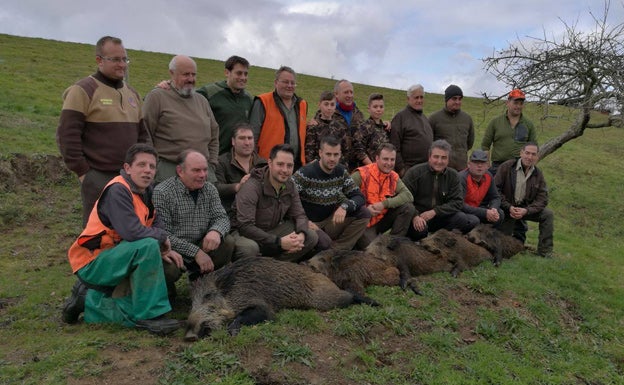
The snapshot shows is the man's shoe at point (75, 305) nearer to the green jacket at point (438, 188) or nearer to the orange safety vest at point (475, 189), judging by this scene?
the green jacket at point (438, 188)

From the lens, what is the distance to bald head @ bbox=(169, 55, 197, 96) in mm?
5688

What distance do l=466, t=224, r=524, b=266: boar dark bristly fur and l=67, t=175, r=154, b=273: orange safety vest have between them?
199 inches

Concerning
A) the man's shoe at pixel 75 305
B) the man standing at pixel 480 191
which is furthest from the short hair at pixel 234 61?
the man standing at pixel 480 191

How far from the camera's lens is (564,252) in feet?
29.3

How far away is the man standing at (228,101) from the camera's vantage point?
6457 millimetres

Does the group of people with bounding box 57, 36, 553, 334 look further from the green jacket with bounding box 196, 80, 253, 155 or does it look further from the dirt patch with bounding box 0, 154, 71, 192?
the dirt patch with bounding box 0, 154, 71, 192

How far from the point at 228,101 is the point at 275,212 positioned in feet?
5.66

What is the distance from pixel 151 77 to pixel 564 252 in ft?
74.3

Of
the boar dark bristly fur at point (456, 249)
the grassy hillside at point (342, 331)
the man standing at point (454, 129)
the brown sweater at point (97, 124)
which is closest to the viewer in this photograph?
the grassy hillside at point (342, 331)

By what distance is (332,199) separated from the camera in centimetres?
656

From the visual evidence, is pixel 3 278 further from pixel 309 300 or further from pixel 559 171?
pixel 559 171

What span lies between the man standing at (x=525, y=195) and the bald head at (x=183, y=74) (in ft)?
17.4

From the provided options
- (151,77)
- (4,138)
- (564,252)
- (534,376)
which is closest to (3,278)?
(4,138)

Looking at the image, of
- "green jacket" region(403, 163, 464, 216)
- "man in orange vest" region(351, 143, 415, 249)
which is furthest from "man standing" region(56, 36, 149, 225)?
"green jacket" region(403, 163, 464, 216)
